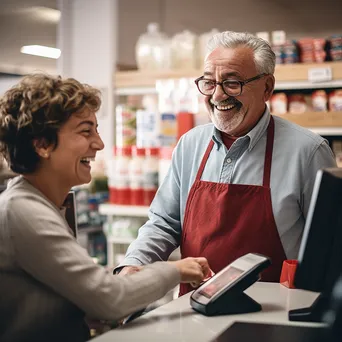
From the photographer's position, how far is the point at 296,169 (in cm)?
234

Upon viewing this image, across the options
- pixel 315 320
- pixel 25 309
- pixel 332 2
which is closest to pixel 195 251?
pixel 315 320

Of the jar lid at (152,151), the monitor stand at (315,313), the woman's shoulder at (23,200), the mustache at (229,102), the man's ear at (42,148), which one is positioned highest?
the mustache at (229,102)

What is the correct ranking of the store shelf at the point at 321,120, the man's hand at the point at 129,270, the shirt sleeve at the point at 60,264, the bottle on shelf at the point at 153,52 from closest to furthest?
1. the shirt sleeve at the point at 60,264
2. the man's hand at the point at 129,270
3. the store shelf at the point at 321,120
4. the bottle on shelf at the point at 153,52

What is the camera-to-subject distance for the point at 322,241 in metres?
1.58

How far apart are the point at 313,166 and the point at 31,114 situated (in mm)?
1203

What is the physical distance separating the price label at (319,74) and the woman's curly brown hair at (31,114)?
2879mm

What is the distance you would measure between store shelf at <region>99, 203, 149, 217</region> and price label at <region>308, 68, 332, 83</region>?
1.54 metres

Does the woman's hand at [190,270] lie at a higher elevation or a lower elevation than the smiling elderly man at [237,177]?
lower

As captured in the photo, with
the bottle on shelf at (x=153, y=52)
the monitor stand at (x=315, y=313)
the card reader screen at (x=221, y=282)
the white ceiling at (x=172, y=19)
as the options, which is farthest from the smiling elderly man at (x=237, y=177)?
the white ceiling at (x=172, y=19)

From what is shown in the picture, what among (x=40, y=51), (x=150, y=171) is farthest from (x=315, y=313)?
(x=40, y=51)

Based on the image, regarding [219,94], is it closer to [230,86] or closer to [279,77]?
[230,86]

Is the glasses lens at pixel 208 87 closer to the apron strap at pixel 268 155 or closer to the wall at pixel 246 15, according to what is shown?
the apron strap at pixel 268 155

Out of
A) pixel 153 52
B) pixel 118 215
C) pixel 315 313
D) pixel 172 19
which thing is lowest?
Result: pixel 118 215

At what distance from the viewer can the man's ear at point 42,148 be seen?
1684 millimetres
